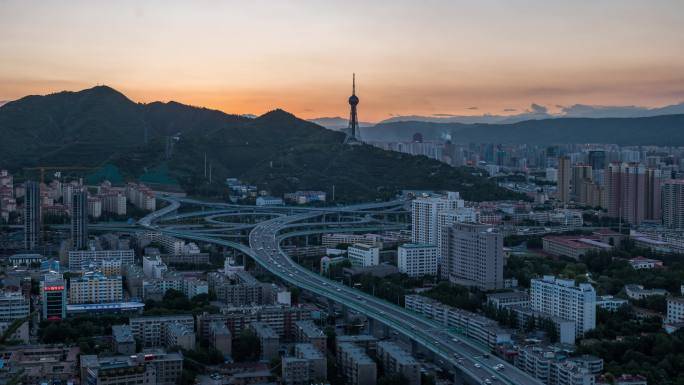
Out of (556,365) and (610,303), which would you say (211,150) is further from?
(556,365)

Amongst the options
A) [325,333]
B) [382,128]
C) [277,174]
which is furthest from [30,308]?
[382,128]

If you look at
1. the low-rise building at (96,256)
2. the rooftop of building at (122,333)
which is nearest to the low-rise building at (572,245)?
the low-rise building at (96,256)

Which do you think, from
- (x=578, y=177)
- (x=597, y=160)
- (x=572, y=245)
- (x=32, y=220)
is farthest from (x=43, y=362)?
(x=597, y=160)

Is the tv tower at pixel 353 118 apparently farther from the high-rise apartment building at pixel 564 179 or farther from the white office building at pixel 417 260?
the white office building at pixel 417 260

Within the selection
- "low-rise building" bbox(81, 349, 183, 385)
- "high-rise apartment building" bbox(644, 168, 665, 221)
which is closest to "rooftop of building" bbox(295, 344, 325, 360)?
"low-rise building" bbox(81, 349, 183, 385)

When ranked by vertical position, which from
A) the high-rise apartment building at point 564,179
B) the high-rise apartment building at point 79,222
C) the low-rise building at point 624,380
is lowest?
the low-rise building at point 624,380

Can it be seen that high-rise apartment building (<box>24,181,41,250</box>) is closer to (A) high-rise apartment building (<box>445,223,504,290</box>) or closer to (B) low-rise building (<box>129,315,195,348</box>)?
(B) low-rise building (<box>129,315,195,348</box>)

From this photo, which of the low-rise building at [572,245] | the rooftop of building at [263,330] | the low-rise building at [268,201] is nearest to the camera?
the rooftop of building at [263,330]
